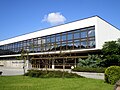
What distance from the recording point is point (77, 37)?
109ft

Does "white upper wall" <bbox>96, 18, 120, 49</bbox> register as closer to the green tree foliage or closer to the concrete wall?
the green tree foliage

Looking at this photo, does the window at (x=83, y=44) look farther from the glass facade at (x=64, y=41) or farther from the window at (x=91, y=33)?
the window at (x=91, y=33)

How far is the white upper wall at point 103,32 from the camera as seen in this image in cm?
3011

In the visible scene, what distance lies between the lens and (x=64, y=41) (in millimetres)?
35719

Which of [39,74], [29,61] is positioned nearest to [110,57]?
[39,74]

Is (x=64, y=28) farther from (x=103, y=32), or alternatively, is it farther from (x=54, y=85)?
(x=54, y=85)

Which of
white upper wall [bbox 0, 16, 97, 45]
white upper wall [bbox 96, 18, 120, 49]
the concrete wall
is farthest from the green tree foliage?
the concrete wall

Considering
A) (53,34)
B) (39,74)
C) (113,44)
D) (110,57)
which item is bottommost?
(39,74)

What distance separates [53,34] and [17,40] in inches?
608

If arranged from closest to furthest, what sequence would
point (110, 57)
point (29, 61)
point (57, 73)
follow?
point (57, 73) < point (110, 57) < point (29, 61)

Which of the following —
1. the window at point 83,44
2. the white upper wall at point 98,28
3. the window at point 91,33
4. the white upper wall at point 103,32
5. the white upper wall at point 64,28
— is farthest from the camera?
the window at point 83,44

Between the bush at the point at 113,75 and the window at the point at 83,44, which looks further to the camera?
the window at the point at 83,44

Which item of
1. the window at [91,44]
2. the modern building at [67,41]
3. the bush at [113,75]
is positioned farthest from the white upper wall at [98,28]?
the bush at [113,75]

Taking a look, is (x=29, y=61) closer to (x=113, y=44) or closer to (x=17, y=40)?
(x=17, y=40)
